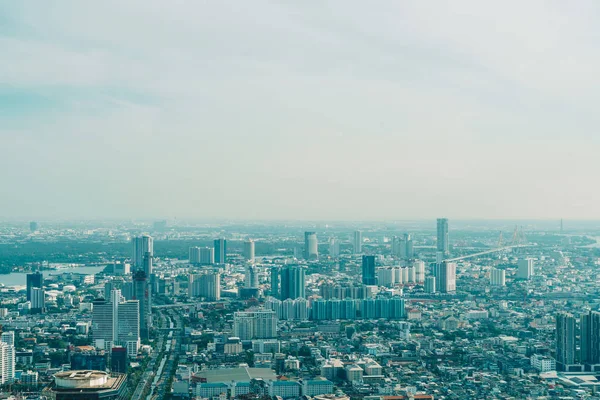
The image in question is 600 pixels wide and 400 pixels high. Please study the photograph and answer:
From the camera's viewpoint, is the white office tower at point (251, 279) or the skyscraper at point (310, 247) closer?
the white office tower at point (251, 279)

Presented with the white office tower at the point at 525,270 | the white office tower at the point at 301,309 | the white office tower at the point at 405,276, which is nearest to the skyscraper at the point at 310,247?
the white office tower at the point at 405,276

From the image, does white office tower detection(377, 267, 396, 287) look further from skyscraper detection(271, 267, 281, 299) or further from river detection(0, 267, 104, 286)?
river detection(0, 267, 104, 286)

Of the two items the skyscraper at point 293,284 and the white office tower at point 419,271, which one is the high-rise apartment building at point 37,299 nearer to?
the skyscraper at point 293,284

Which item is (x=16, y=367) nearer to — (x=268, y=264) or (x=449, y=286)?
(x=449, y=286)

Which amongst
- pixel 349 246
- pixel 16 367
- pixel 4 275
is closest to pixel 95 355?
pixel 16 367

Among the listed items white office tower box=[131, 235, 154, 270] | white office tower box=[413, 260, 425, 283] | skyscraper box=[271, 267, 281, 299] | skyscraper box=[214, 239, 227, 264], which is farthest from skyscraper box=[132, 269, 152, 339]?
skyscraper box=[214, 239, 227, 264]

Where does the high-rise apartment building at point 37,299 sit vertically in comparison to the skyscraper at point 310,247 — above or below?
below
